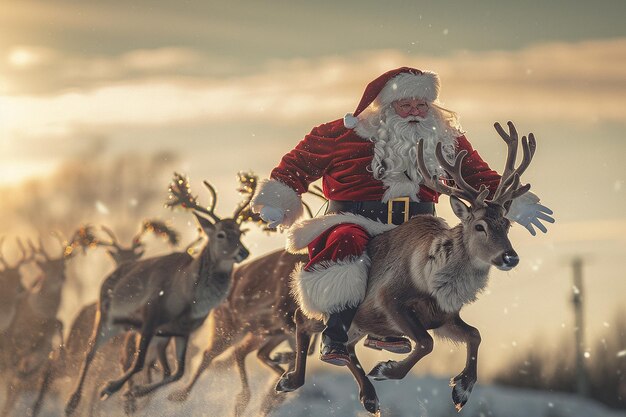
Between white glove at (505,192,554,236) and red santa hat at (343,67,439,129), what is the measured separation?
110 cm

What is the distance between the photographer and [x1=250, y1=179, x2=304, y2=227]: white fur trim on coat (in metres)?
8.23

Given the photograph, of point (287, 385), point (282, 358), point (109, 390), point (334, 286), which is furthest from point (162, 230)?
point (334, 286)

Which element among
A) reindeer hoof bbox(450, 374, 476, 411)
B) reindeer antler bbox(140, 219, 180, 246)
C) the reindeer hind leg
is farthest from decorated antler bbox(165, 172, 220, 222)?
reindeer hoof bbox(450, 374, 476, 411)

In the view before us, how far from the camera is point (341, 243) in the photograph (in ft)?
25.7

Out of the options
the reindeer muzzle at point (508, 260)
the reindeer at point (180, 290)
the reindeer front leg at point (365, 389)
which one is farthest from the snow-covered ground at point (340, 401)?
the reindeer muzzle at point (508, 260)

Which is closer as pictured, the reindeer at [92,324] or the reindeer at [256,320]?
the reindeer at [256,320]

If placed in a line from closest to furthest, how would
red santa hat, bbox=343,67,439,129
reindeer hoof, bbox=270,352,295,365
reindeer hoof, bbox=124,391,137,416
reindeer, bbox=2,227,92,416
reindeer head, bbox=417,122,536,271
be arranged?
1. reindeer head, bbox=417,122,536,271
2. red santa hat, bbox=343,67,439,129
3. reindeer hoof, bbox=270,352,295,365
4. reindeer hoof, bbox=124,391,137,416
5. reindeer, bbox=2,227,92,416

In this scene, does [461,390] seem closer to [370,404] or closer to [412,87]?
[370,404]

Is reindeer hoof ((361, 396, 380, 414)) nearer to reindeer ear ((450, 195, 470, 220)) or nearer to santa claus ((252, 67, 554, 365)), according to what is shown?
santa claus ((252, 67, 554, 365))

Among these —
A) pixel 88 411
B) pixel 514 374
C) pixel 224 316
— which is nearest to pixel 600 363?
pixel 514 374

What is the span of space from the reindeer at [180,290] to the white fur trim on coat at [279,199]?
4.15 m

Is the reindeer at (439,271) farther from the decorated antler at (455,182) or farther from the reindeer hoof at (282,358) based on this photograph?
the reindeer hoof at (282,358)

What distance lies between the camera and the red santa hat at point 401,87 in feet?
27.2

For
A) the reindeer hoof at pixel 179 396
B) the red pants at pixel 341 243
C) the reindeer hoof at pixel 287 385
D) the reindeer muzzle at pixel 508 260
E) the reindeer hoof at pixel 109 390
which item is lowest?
the reindeer hoof at pixel 179 396
